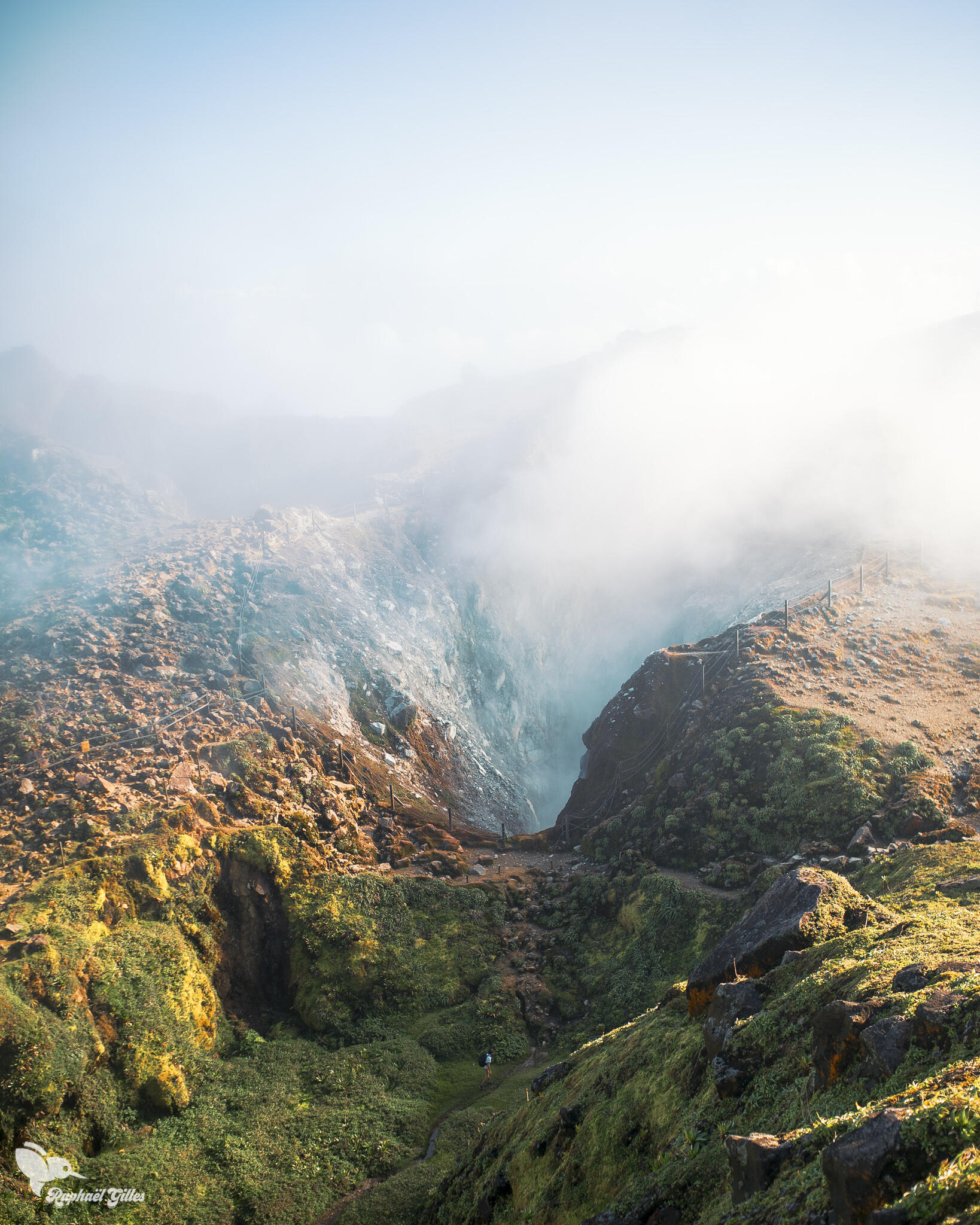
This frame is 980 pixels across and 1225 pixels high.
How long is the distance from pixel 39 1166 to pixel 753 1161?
18619 millimetres

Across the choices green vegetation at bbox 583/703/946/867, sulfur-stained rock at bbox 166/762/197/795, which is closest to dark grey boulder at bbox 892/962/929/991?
green vegetation at bbox 583/703/946/867

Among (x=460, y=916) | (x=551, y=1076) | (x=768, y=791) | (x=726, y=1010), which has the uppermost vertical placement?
(x=726, y=1010)

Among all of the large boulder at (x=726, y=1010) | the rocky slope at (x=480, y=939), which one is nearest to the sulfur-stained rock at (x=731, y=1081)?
the rocky slope at (x=480, y=939)

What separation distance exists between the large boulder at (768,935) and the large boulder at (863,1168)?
838 cm

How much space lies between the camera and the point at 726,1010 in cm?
1359

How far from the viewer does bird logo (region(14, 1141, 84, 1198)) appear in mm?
17203

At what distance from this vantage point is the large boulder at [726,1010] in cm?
1289

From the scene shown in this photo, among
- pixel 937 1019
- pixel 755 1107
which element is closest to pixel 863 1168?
pixel 937 1019

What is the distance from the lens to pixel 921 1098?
719 cm

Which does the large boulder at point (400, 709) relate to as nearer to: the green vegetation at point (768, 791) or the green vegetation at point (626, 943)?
the green vegetation at point (768, 791)

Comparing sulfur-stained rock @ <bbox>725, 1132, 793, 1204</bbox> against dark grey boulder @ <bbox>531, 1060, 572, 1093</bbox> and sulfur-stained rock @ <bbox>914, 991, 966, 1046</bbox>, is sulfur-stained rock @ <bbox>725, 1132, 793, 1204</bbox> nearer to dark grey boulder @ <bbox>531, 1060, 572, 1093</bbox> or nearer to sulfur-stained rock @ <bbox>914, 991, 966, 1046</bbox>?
sulfur-stained rock @ <bbox>914, 991, 966, 1046</bbox>

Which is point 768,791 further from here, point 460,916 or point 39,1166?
point 39,1166

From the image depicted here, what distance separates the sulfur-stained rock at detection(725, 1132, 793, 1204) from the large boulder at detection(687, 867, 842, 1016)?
21.3ft

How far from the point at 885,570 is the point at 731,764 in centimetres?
2463
